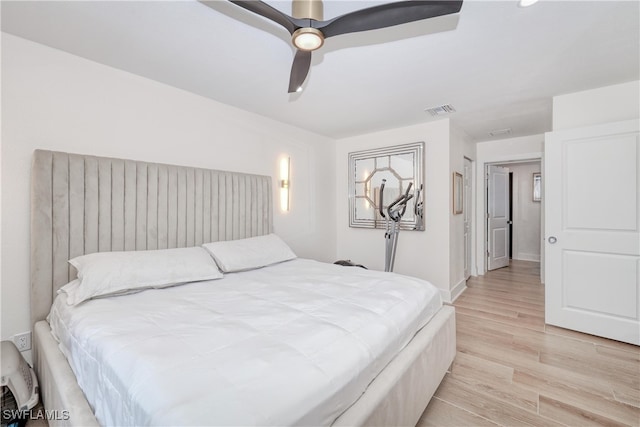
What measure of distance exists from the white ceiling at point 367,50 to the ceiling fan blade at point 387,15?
263mm

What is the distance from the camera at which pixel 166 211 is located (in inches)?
98.7

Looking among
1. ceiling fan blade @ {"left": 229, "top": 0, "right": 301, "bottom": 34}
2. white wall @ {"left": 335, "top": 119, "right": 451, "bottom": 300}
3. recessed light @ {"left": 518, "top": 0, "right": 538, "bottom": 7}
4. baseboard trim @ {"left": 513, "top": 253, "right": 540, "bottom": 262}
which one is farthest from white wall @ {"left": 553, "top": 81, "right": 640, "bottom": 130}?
baseboard trim @ {"left": 513, "top": 253, "right": 540, "bottom": 262}

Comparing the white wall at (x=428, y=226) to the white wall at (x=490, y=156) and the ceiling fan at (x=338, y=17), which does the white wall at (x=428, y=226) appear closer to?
the white wall at (x=490, y=156)

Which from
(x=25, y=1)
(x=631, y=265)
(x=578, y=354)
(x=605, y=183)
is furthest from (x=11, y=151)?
(x=631, y=265)

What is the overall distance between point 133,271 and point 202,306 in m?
0.66

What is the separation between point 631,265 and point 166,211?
425cm

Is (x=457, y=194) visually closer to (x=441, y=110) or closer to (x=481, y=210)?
(x=441, y=110)

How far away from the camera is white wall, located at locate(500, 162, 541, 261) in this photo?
6312 millimetres

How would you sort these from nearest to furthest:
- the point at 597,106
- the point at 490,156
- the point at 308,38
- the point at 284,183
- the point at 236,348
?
1. the point at 236,348
2. the point at 308,38
3. the point at 597,106
4. the point at 284,183
5. the point at 490,156

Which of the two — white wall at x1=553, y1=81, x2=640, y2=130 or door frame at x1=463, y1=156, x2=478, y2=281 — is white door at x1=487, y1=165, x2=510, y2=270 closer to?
door frame at x1=463, y1=156, x2=478, y2=281

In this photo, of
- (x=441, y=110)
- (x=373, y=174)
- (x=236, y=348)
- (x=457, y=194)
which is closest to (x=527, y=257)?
(x=457, y=194)

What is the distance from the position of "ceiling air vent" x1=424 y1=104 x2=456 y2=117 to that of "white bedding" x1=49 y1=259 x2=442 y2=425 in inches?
87.1

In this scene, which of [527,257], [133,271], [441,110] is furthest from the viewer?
[527,257]

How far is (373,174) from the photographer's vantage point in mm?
4285
